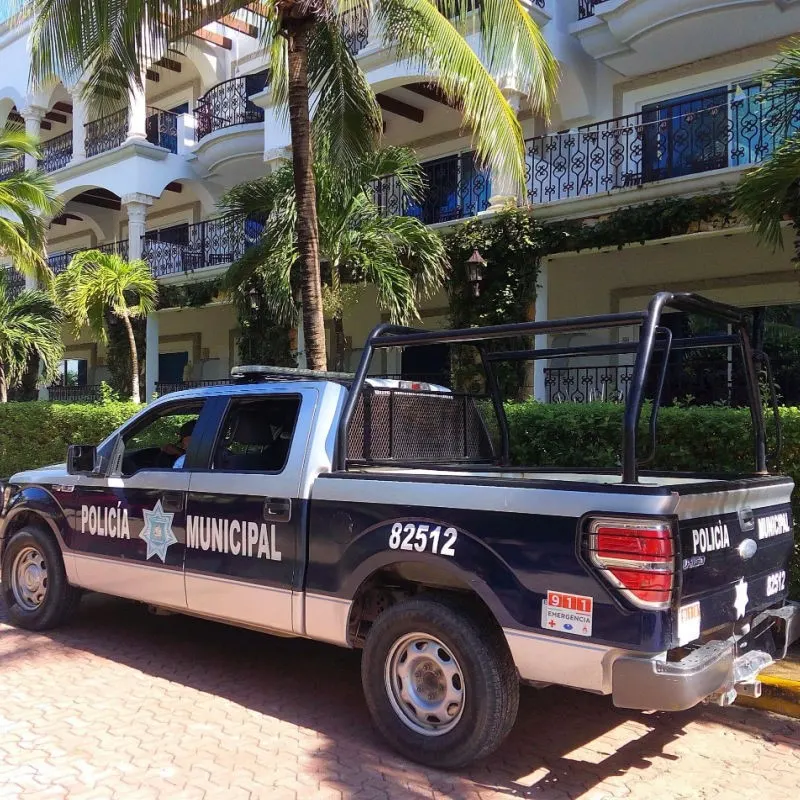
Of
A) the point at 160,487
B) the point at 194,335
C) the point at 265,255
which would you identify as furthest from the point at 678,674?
Answer: the point at 194,335

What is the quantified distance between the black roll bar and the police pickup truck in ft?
0.05

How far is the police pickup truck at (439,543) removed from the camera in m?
3.31

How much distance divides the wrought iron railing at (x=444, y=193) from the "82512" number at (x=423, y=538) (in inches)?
405

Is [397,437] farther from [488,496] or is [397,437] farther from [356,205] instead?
[356,205]

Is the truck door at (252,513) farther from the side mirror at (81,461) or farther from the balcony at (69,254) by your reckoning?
the balcony at (69,254)

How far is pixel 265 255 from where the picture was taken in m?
11.3

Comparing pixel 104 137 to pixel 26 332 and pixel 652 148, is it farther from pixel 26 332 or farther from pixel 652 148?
pixel 652 148

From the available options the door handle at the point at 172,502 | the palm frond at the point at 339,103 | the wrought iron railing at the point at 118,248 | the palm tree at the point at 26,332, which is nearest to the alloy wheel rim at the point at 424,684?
the door handle at the point at 172,502

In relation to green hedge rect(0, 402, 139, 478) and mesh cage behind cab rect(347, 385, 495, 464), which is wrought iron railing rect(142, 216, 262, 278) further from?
mesh cage behind cab rect(347, 385, 495, 464)

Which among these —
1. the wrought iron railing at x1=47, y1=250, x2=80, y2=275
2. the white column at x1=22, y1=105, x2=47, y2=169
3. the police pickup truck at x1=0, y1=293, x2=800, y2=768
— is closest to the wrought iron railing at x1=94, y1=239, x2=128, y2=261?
the wrought iron railing at x1=47, y1=250, x2=80, y2=275

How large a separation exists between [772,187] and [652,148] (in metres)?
5.75

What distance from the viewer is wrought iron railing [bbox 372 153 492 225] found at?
13.7 metres

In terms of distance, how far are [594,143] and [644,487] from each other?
1000cm

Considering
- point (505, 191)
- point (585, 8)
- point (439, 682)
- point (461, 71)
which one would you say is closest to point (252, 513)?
point (439, 682)
